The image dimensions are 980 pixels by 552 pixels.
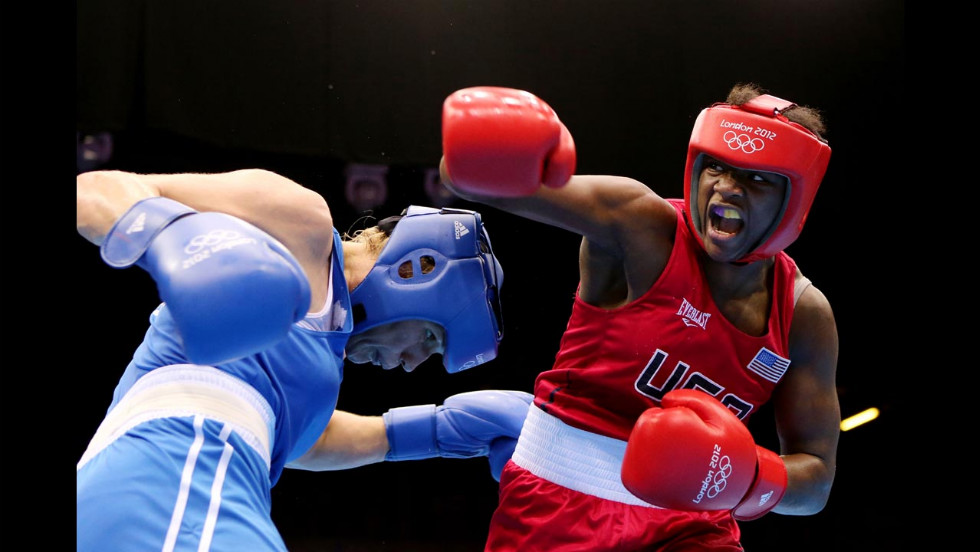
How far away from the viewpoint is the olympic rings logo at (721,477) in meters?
1.83

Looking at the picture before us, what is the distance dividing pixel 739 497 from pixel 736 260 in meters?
0.54

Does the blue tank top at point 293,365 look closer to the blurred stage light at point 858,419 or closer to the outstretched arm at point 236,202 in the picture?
the outstretched arm at point 236,202

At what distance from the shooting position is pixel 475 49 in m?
3.71

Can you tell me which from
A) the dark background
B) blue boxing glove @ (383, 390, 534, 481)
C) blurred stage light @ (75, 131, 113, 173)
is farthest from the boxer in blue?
blurred stage light @ (75, 131, 113, 173)

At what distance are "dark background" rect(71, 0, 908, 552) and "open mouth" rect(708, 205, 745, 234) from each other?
1.83m

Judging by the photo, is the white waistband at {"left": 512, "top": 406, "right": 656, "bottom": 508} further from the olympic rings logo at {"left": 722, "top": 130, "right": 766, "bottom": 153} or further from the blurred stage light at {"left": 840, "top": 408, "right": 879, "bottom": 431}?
the blurred stage light at {"left": 840, "top": 408, "right": 879, "bottom": 431}

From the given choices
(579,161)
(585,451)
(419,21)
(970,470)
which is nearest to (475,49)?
(419,21)

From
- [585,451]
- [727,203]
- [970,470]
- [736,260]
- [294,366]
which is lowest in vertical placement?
[970,470]

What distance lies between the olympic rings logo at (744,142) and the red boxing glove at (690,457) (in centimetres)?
57

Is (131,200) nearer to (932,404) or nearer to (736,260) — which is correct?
(736,260)

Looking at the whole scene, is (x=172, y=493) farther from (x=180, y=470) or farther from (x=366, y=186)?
(x=366, y=186)

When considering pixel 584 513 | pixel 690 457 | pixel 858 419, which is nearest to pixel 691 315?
pixel 690 457

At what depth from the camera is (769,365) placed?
2.08m

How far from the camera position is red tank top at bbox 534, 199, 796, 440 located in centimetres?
199
